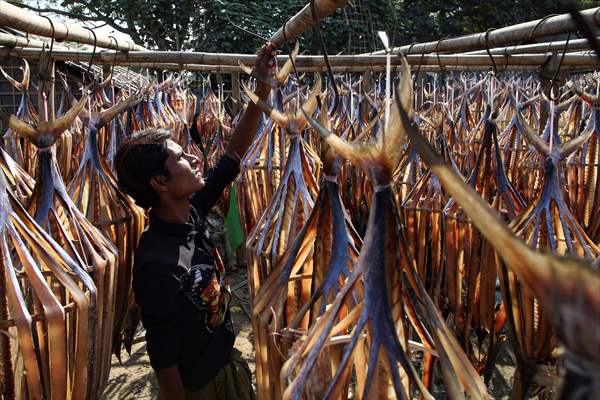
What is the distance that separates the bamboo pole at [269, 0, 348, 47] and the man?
3.4 inches

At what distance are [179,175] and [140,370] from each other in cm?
230

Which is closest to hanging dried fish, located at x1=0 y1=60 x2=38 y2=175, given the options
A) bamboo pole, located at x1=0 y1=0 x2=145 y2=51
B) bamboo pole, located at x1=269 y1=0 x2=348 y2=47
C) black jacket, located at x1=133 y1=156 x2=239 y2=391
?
bamboo pole, located at x1=0 y1=0 x2=145 y2=51

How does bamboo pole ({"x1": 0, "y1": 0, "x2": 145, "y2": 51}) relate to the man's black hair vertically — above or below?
above

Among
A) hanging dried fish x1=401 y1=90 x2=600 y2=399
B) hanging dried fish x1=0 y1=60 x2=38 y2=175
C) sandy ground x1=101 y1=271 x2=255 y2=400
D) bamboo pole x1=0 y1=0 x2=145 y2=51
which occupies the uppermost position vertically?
bamboo pole x1=0 y1=0 x2=145 y2=51

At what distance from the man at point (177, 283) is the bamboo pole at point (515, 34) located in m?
0.85

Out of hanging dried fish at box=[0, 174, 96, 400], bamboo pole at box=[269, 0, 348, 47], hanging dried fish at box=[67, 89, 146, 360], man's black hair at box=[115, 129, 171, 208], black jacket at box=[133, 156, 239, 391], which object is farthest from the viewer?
hanging dried fish at box=[67, 89, 146, 360]

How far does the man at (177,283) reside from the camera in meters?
1.45

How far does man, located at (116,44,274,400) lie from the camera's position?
1450 mm

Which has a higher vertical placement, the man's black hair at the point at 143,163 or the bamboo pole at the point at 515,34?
the bamboo pole at the point at 515,34

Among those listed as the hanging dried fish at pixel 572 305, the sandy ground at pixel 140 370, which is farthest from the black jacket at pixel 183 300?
the sandy ground at pixel 140 370

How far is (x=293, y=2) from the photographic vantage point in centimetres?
1152

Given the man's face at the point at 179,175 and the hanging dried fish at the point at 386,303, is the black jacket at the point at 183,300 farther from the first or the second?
the hanging dried fish at the point at 386,303

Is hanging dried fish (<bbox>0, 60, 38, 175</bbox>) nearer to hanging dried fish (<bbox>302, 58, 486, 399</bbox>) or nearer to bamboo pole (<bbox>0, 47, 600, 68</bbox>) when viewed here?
bamboo pole (<bbox>0, 47, 600, 68</bbox>)

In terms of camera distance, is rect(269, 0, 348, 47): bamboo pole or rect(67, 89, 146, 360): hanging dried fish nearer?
rect(269, 0, 348, 47): bamboo pole
